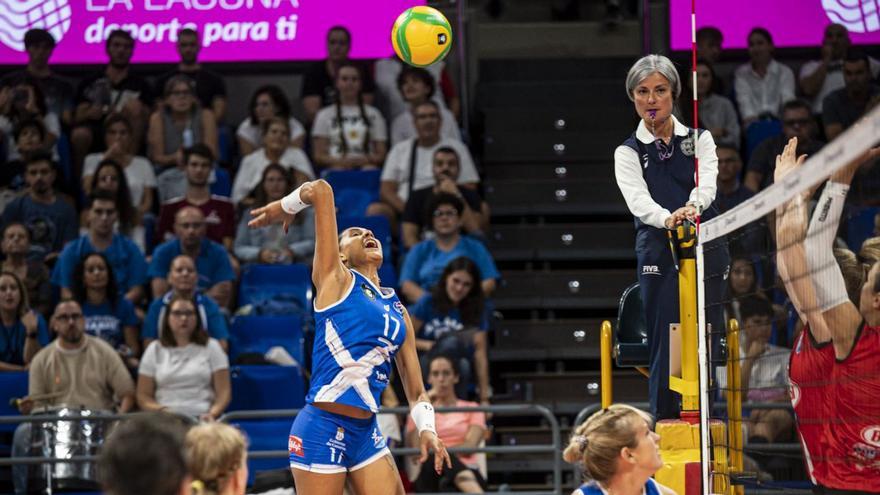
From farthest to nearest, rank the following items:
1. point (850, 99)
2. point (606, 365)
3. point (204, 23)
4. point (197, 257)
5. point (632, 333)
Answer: point (204, 23)
point (850, 99)
point (197, 257)
point (632, 333)
point (606, 365)

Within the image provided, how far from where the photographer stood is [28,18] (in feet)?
45.0

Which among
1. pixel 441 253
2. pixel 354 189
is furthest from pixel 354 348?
pixel 354 189

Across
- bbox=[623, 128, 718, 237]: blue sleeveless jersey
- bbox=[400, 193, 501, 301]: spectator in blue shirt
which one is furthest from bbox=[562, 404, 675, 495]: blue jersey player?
bbox=[400, 193, 501, 301]: spectator in blue shirt

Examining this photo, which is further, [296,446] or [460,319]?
[460,319]

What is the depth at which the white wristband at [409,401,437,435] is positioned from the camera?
633 cm

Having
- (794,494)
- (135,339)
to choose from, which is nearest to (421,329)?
(135,339)

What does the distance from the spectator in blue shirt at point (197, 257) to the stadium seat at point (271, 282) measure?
0.17 meters

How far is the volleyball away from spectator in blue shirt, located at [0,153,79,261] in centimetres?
548

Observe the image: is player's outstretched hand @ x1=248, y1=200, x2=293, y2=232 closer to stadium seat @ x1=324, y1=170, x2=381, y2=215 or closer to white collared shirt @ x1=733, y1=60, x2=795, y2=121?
stadium seat @ x1=324, y1=170, x2=381, y2=215

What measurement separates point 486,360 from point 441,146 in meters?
2.38

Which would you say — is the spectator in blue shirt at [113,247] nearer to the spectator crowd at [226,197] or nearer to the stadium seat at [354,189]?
the spectator crowd at [226,197]

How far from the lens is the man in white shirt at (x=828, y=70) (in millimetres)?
13133

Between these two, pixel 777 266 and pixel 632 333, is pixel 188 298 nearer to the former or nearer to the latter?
pixel 632 333

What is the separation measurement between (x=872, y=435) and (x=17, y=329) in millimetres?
7893
